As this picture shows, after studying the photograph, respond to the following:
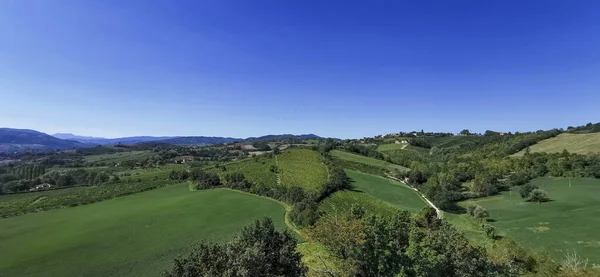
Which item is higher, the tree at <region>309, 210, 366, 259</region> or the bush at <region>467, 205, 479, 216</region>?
the tree at <region>309, 210, 366, 259</region>

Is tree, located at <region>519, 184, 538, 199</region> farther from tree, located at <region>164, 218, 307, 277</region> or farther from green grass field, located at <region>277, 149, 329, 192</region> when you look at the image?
tree, located at <region>164, 218, 307, 277</region>

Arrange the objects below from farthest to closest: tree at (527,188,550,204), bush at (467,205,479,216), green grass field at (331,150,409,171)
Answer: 1. green grass field at (331,150,409,171)
2. tree at (527,188,550,204)
3. bush at (467,205,479,216)

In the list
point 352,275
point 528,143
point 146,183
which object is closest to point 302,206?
point 352,275

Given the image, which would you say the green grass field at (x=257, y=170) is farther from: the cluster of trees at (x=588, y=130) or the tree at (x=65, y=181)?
the cluster of trees at (x=588, y=130)

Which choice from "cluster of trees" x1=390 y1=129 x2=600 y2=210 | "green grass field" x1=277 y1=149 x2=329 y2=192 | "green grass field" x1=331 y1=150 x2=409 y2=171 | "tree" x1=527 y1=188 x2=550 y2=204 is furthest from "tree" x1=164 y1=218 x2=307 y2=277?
"green grass field" x1=331 y1=150 x2=409 y2=171

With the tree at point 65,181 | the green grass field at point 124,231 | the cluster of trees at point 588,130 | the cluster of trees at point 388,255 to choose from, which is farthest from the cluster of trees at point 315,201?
the cluster of trees at point 588,130

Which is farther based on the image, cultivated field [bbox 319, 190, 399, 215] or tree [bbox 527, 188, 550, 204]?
tree [bbox 527, 188, 550, 204]

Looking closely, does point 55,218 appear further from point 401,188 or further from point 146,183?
point 401,188
